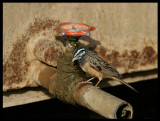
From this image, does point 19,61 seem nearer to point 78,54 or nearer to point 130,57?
point 78,54

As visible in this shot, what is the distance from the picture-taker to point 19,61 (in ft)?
13.2

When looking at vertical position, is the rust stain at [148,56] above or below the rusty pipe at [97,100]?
above

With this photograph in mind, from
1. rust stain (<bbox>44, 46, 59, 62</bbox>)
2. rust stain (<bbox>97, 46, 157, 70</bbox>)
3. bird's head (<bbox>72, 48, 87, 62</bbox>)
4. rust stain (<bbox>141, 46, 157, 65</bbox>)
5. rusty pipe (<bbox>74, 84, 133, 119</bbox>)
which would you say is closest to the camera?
rusty pipe (<bbox>74, 84, 133, 119</bbox>)

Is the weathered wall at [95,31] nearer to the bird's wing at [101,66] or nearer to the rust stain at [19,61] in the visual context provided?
the rust stain at [19,61]

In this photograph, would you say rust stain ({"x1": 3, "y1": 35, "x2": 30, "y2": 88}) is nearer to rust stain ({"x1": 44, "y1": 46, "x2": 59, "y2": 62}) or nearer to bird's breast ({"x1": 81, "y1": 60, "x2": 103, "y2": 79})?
rust stain ({"x1": 44, "y1": 46, "x2": 59, "y2": 62})

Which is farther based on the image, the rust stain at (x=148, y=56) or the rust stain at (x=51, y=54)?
the rust stain at (x=148, y=56)

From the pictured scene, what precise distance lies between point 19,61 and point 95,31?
4.59 ft

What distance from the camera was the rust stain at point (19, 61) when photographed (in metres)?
3.96

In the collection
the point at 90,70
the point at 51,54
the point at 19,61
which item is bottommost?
the point at 90,70

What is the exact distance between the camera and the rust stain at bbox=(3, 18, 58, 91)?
3.96 m

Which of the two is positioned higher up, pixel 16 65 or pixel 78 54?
pixel 78 54

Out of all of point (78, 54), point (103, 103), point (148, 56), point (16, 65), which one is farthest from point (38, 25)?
point (148, 56)

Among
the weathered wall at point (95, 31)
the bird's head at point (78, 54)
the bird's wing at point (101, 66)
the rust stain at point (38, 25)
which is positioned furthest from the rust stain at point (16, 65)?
the bird's wing at point (101, 66)

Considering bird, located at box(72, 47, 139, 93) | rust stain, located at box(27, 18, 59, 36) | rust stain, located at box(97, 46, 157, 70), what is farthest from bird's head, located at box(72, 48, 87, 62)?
rust stain, located at box(97, 46, 157, 70)
